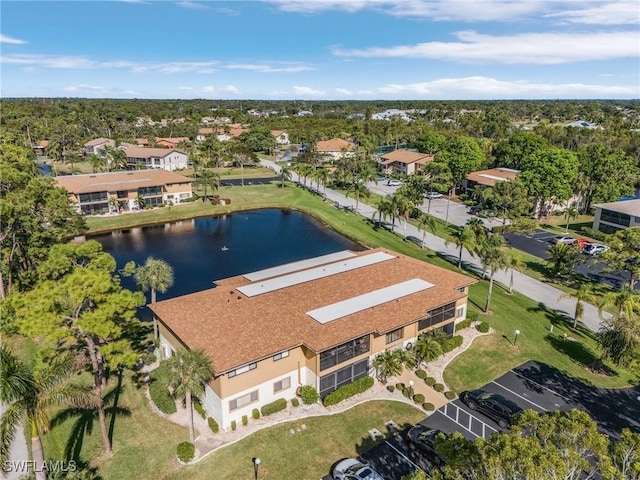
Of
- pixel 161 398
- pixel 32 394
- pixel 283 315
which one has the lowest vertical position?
pixel 161 398

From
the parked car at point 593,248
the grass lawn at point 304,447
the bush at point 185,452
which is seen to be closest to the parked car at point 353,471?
the grass lawn at point 304,447

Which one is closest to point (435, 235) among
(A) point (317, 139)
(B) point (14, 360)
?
(B) point (14, 360)

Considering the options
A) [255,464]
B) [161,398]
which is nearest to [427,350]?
[255,464]

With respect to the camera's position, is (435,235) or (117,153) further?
(117,153)

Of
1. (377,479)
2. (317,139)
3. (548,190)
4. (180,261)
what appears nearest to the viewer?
(377,479)

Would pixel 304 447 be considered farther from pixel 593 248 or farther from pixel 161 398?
pixel 593 248

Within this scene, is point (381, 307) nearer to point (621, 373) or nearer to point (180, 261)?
point (621, 373)

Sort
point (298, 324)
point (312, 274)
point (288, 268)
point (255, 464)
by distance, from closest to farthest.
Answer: point (255, 464) → point (298, 324) → point (312, 274) → point (288, 268)
